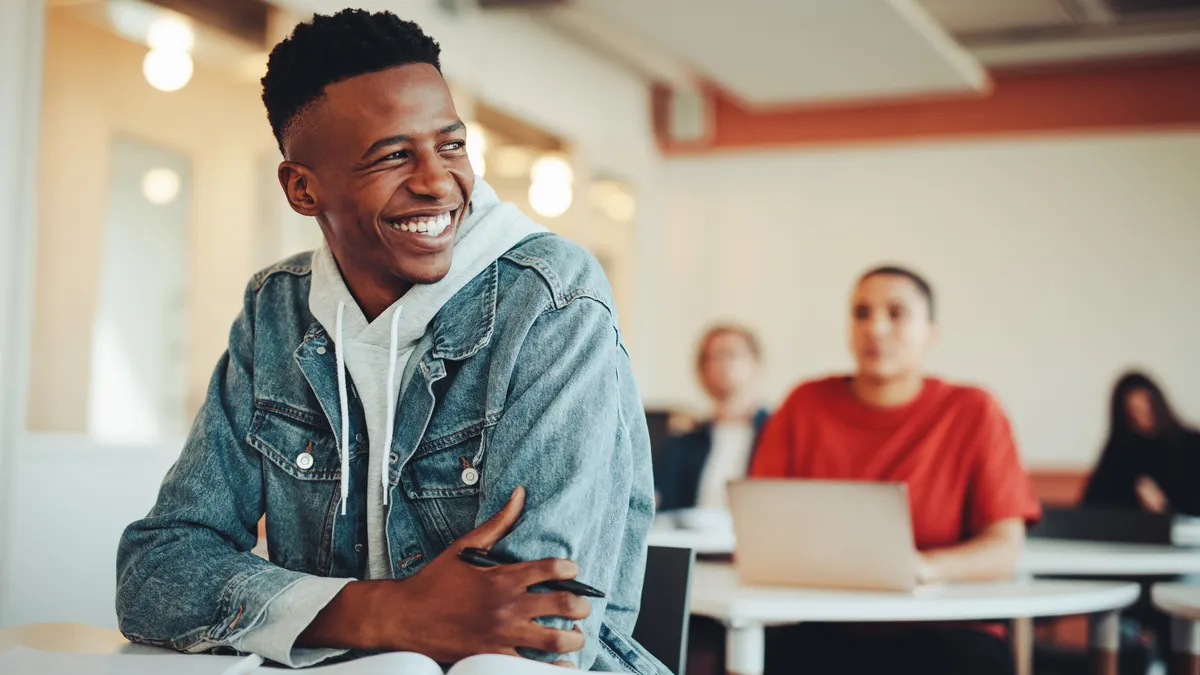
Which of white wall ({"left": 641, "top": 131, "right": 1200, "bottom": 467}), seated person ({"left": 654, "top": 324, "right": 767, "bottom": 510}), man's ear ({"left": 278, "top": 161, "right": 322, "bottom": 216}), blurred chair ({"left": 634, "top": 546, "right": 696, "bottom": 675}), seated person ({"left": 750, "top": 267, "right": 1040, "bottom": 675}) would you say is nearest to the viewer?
man's ear ({"left": 278, "top": 161, "right": 322, "bottom": 216})

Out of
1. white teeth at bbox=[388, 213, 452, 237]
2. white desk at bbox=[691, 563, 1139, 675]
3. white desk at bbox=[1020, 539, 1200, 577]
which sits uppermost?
white teeth at bbox=[388, 213, 452, 237]

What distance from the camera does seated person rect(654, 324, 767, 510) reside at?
473cm

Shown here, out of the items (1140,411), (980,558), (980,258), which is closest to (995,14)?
(980,258)

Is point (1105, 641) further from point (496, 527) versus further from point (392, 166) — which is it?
point (392, 166)

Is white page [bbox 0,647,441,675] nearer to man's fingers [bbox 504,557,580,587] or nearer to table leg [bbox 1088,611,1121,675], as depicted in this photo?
man's fingers [bbox 504,557,580,587]

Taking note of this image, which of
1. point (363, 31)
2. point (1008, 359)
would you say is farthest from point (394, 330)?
point (1008, 359)

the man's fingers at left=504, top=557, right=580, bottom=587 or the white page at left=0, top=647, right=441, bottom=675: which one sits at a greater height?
the man's fingers at left=504, top=557, right=580, bottom=587

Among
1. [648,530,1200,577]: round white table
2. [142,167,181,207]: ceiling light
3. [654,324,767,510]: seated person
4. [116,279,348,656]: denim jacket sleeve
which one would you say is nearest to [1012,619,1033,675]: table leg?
[648,530,1200,577]: round white table

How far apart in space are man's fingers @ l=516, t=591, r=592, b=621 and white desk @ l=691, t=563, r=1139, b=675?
86cm

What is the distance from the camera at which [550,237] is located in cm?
151

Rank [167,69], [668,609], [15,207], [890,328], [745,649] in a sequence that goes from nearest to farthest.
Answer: [668,609] < [745,649] < [890,328] < [15,207] < [167,69]

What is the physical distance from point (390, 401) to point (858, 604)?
1051 millimetres

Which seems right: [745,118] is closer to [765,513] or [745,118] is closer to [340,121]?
[765,513]

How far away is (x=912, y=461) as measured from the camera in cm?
283
